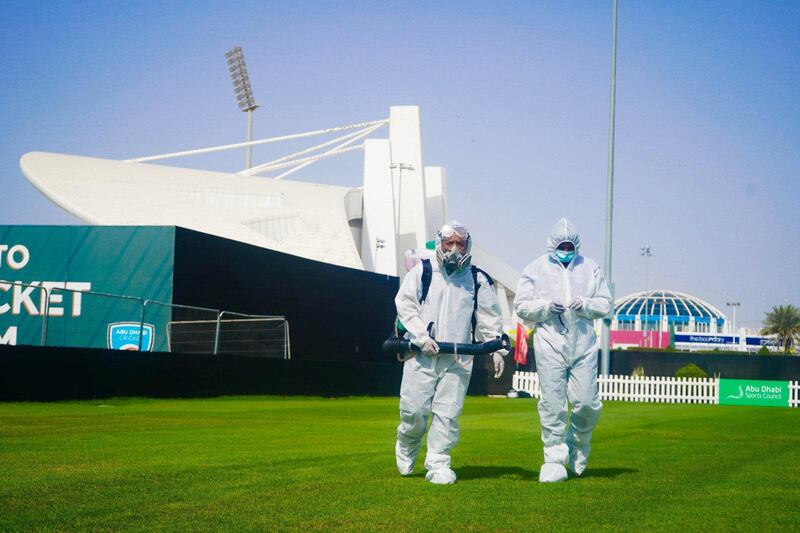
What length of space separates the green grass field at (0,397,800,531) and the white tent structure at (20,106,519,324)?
41.1 metres

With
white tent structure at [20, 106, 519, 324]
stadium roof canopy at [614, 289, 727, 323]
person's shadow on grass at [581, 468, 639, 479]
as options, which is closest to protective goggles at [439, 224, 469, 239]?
person's shadow on grass at [581, 468, 639, 479]

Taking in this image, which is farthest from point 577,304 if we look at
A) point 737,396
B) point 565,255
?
point 737,396

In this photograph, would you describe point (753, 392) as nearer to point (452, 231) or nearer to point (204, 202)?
point (452, 231)

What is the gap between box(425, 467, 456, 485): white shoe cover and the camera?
748 centimetres

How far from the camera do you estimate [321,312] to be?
38781 mm

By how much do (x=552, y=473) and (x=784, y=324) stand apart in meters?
97.5

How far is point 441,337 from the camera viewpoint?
7.84 meters

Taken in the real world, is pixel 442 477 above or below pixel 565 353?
below

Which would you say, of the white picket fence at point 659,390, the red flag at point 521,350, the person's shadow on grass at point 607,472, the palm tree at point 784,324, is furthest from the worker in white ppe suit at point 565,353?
the palm tree at point 784,324

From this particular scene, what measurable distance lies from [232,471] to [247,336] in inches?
700

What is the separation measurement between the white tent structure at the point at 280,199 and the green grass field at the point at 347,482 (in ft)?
135

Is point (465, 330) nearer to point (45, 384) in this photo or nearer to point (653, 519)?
point (653, 519)

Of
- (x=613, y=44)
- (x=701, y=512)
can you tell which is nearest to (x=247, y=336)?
(x=613, y=44)

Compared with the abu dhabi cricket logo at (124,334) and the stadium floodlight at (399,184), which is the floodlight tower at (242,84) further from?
the abu dhabi cricket logo at (124,334)
